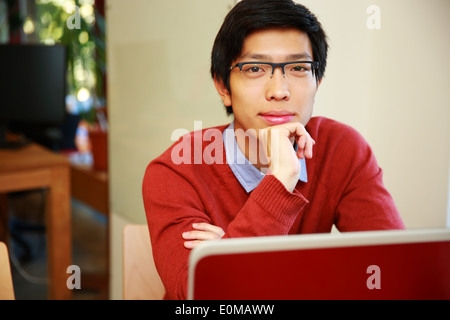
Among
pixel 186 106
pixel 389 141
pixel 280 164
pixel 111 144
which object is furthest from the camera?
pixel 111 144

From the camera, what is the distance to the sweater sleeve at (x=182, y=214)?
2.92 ft

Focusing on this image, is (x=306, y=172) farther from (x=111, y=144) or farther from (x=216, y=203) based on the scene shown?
(x=111, y=144)

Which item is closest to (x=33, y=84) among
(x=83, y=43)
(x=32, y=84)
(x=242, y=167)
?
(x=32, y=84)

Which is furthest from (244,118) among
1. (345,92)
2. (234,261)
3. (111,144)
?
(111,144)

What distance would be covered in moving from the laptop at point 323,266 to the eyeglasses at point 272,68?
0.52 meters

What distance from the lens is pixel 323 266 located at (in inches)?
22.0

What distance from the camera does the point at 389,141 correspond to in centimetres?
Answer: 125

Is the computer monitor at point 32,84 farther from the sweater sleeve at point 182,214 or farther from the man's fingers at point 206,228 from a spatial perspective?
the man's fingers at point 206,228

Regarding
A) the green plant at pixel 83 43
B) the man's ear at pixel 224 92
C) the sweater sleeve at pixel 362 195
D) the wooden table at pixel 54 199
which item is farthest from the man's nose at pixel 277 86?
the green plant at pixel 83 43

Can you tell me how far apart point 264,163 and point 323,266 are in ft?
1.94

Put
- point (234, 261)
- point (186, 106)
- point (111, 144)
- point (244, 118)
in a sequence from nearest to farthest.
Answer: point (234, 261), point (244, 118), point (186, 106), point (111, 144)

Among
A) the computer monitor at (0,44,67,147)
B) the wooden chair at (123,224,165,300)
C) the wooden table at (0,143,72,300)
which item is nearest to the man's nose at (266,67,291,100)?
the wooden chair at (123,224,165,300)

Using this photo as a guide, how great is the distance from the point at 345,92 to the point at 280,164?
0.42 m

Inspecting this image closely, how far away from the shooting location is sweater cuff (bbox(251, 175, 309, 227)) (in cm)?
89
